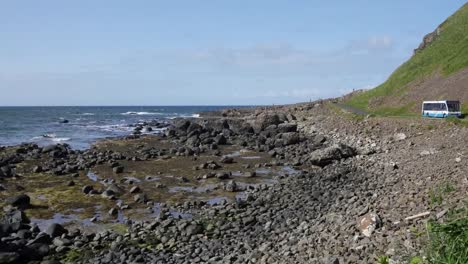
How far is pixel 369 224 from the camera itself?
12695mm

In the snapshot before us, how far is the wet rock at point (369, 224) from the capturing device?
1240cm

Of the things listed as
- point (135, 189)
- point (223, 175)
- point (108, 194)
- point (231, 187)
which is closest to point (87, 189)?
point (108, 194)

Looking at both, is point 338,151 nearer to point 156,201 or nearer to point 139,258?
point 156,201

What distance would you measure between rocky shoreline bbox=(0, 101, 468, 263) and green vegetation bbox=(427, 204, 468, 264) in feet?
5.37

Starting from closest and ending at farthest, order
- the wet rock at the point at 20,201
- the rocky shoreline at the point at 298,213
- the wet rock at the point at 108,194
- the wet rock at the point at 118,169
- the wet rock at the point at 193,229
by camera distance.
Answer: the rocky shoreline at the point at 298,213 → the wet rock at the point at 193,229 → the wet rock at the point at 20,201 → the wet rock at the point at 108,194 → the wet rock at the point at 118,169

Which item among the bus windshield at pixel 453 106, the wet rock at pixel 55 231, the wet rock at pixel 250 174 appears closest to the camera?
the wet rock at pixel 55 231

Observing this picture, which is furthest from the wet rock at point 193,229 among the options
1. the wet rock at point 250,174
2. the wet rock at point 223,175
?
the wet rock at point 250,174

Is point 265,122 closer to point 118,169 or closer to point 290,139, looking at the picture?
point 290,139

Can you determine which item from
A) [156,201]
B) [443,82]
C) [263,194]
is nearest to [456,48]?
[443,82]

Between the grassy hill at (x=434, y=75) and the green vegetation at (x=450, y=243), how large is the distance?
37664 millimetres

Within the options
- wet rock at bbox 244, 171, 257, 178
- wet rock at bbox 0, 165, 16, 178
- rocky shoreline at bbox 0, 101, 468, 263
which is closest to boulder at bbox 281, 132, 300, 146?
rocky shoreline at bbox 0, 101, 468, 263

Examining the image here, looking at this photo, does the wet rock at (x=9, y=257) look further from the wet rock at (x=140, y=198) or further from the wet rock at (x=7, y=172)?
the wet rock at (x=7, y=172)

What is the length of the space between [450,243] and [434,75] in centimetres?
5485

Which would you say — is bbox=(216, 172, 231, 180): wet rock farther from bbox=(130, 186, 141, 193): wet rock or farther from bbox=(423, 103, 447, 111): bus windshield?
bbox=(423, 103, 447, 111): bus windshield
